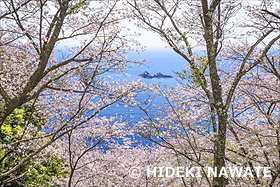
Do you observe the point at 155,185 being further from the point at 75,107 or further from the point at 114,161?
the point at 75,107

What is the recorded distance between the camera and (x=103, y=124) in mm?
9914

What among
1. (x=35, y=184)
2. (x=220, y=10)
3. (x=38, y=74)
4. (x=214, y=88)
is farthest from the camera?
(x=35, y=184)

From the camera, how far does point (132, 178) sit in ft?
41.6

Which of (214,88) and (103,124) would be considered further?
(103,124)

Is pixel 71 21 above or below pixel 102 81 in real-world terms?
above

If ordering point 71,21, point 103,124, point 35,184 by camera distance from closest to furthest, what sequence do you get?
1. point 71,21
2. point 35,184
3. point 103,124

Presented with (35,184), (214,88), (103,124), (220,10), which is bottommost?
(35,184)

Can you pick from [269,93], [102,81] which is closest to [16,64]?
[102,81]

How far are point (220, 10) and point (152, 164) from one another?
9.24 meters

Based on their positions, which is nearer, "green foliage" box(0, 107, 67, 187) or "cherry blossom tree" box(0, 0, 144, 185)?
"cherry blossom tree" box(0, 0, 144, 185)

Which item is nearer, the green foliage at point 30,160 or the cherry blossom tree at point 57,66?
the cherry blossom tree at point 57,66

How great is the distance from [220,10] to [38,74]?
541cm

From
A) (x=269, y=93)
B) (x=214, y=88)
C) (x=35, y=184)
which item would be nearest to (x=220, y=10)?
(x=269, y=93)

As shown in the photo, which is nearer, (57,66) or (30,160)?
(57,66)
